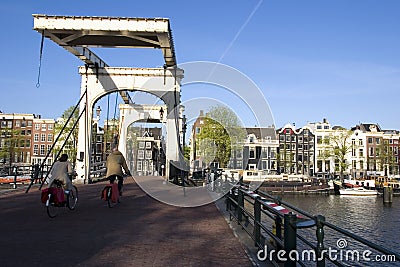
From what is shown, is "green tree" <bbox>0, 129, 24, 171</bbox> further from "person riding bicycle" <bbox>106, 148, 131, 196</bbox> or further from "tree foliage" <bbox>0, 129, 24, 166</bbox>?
"person riding bicycle" <bbox>106, 148, 131, 196</bbox>

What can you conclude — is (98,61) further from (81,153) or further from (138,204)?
(138,204)

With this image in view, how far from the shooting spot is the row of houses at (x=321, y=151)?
185ft

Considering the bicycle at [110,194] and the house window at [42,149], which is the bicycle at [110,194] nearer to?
the bicycle at [110,194]

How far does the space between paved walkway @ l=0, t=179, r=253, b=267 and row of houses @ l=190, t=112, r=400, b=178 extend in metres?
46.3

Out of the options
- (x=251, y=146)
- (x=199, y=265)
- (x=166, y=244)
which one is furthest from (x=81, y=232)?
(x=251, y=146)

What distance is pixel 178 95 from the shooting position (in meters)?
17.8

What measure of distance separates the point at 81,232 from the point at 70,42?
9664mm

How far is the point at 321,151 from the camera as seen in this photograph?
62.3m

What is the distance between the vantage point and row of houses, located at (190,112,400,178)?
185 ft

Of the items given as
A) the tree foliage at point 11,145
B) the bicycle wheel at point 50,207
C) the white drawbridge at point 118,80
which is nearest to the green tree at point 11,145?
the tree foliage at point 11,145

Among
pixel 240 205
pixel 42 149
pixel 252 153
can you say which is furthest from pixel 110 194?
pixel 42 149

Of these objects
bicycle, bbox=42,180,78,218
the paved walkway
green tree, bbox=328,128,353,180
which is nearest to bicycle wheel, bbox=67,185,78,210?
bicycle, bbox=42,180,78,218

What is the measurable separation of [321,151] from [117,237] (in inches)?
2369

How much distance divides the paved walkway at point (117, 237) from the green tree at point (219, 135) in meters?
25.2
